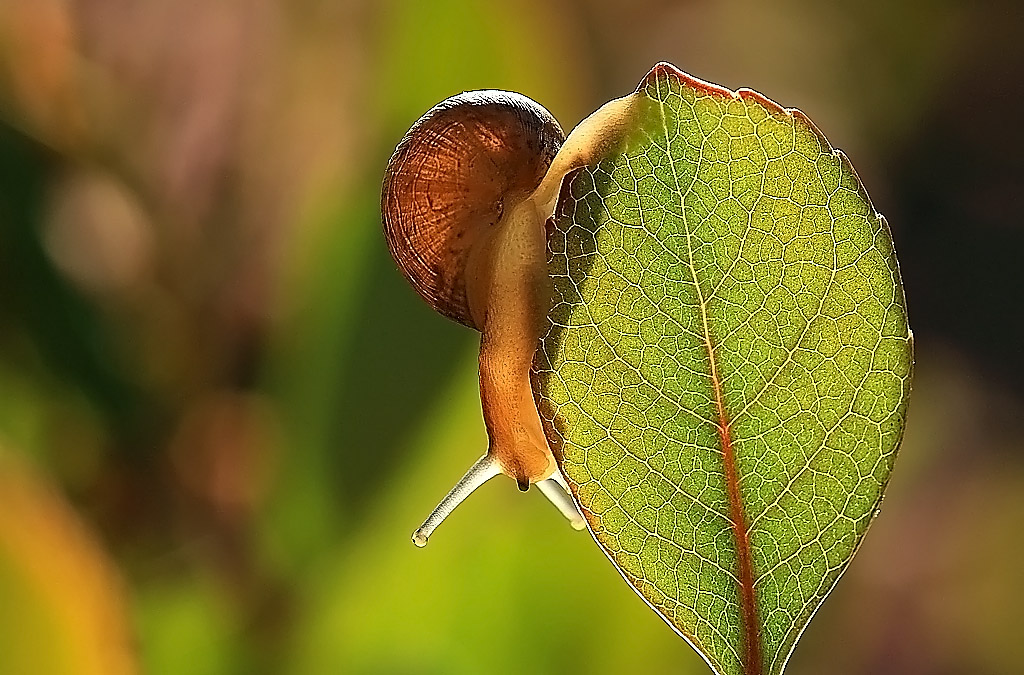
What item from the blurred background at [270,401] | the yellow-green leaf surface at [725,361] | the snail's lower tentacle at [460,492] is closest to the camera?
the yellow-green leaf surface at [725,361]

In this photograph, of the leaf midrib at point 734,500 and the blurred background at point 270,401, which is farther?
the blurred background at point 270,401

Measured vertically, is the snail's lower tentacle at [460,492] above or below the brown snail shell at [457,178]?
below

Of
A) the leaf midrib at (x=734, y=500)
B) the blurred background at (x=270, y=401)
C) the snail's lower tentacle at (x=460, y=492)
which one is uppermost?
the leaf midrib at (x=734, y=500)

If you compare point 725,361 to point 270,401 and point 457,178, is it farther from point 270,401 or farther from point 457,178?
Result: point 270,401


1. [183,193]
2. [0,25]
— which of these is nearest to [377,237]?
[183,193]

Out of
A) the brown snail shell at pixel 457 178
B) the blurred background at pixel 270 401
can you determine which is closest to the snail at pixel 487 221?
the brown snail shell at pixel 457 178

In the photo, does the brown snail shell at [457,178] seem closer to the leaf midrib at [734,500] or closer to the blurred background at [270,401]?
the leaf midrib at [734,500]

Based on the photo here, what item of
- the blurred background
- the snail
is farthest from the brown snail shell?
the blurred background

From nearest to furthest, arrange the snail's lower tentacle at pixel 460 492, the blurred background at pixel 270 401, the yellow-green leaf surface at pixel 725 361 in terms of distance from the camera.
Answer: the yellow-green leaf surface at pixel 725 361, the snail's lower tentacle at pixel 460 492, the blurred background at pixel 270 401
